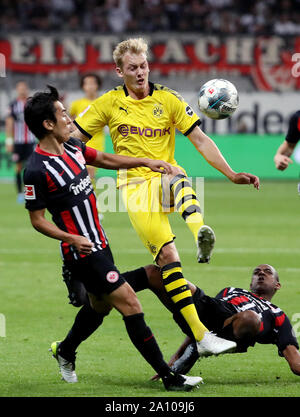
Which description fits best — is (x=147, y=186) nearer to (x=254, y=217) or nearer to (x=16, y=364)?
(x=16, y=364)

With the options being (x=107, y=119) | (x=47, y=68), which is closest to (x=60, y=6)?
(x=47, y=68)

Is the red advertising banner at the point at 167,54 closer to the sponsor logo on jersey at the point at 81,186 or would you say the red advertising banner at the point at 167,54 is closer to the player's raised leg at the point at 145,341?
the sponsor logo on jersey at the point at 81,186

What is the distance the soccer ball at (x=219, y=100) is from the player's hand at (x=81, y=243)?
2032 millimetres

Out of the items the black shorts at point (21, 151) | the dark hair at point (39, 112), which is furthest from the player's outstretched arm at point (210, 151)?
the black shorts at point (21, 151)

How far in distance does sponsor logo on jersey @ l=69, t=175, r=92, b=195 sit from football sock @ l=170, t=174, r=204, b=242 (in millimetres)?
968

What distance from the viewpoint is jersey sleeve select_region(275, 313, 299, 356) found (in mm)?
5945

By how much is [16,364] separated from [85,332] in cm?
73

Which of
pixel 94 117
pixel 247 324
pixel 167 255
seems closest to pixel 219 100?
pixel 94 117

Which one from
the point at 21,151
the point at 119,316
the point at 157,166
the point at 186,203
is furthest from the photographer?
the point at 21,151

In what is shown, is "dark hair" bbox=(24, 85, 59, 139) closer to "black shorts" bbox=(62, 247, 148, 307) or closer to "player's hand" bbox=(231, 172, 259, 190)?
"black shorts" bbox=(62, 247, 148, 307)

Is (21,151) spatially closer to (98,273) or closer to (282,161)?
(282,161)

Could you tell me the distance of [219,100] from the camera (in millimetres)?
6973

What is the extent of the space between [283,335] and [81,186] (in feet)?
5.83

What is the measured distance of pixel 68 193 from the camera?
18.2 ft
